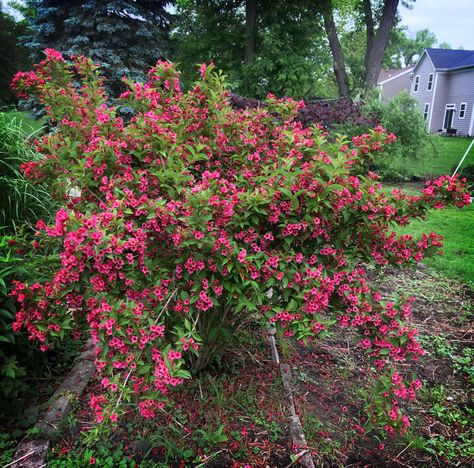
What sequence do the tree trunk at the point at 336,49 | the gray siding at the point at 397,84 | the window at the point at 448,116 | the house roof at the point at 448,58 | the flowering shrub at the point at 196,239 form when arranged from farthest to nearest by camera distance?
the gray siding at the point at 397,84
the window at the point at 448,116
the house roof at the point at 448,58
the tree trunk at the point at 336,49
the flowering shrub at the point at 196,239

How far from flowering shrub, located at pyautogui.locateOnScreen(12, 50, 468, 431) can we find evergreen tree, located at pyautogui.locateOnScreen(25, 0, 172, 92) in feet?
27.5

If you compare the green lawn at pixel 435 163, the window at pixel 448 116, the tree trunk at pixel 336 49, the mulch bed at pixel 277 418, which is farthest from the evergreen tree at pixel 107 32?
the window at pixel 448 116

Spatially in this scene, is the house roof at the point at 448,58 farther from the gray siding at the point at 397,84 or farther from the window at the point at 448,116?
the gray siding at the point at 397,84

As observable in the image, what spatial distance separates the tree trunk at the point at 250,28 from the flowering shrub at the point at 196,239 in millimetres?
12856

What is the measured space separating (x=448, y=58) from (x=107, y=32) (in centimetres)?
2611

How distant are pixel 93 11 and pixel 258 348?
1009 cm

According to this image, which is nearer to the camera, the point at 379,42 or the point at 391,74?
the point at 379,42

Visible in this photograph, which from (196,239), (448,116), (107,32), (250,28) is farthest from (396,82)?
(196,239)

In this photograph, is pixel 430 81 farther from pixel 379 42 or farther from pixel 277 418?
pixel 277 418

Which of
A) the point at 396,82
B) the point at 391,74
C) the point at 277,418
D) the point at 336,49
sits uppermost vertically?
the point at 391,74

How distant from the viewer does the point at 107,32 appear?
10.4m

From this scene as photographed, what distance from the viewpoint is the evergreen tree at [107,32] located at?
10180 millimetres

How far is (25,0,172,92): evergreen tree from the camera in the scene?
1018 centimetres

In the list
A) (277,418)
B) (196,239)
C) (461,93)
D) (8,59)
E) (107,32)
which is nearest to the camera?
(196,239)
